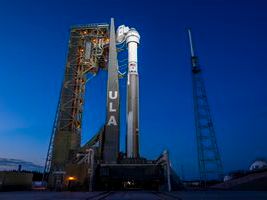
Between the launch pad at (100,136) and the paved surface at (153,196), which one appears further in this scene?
the launch pad at (100,136)

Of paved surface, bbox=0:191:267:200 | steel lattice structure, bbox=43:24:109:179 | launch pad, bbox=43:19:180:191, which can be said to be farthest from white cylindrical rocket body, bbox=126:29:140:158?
paved surface, bbox=0:191:267:200

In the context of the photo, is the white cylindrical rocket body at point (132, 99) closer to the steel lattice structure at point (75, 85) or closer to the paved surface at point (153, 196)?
the steel lattice structure at point (75, 85)

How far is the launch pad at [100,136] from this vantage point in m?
35.5

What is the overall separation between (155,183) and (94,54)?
27.6 metres

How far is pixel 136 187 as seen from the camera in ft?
135

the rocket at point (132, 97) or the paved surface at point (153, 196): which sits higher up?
the rocket at point (132, 97)

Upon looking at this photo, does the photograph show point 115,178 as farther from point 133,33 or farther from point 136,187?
point 133,33

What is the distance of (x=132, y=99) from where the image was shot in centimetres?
4472

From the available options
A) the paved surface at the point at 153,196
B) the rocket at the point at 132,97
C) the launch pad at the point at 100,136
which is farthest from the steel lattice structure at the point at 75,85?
the paved surface at the point at 153,196

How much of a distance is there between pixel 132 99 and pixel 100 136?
8035 mm

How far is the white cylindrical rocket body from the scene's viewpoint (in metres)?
42.2

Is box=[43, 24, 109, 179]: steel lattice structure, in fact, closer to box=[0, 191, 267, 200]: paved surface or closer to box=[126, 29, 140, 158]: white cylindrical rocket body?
box=[126, 29, 140, 158]: white cylindrical rocket body

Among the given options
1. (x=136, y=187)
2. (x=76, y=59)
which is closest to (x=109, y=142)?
(x=136, y=187)

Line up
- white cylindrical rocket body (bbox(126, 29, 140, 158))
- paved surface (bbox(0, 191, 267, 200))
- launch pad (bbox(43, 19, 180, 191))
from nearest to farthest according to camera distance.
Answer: paved surface (bbox(0, 191, 267, 200)) → launch pad (bbox(43, 19, 180, 191)) → white cylindrical rocket body (bbox(126, 29, 140, 158))
